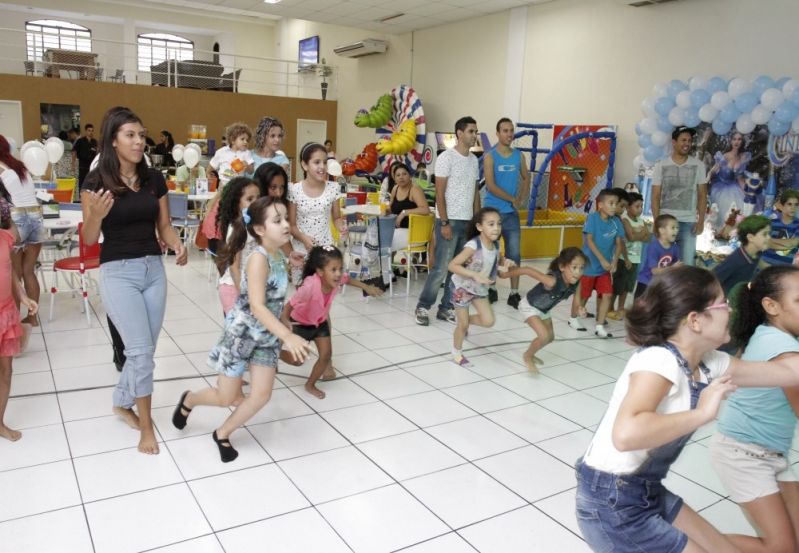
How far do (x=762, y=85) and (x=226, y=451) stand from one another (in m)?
6.43

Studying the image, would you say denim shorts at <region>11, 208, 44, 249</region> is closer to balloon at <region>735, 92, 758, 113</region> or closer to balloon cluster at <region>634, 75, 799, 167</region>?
balloon cluster at <region>634, 75, 799, 167</region>

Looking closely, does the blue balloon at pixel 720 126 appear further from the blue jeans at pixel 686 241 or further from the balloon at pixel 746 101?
the blue jeans at pixel 686 241

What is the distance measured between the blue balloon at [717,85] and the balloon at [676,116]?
0.37 m

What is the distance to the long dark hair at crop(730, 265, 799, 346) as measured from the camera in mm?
2053

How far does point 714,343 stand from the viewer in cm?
167

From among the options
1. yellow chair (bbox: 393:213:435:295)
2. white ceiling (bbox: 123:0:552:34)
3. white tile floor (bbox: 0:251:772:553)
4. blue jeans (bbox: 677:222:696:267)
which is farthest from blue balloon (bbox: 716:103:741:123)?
white ceiling (bbox: 123:0:552:34)

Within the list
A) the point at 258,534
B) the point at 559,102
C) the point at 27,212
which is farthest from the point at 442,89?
the point at 258,534

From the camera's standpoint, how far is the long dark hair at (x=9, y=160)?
400cm

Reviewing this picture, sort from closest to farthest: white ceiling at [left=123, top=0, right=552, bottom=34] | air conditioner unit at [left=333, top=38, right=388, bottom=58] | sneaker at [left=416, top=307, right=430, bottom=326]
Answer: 1. sneaker at [left=416, top=307, right=430, bottom=326]
2. white ceiling at [left=123, top=0, right=552, bottom=34]
3. air conditioner unit at [left=333, top=38, right=388, bottom=58]

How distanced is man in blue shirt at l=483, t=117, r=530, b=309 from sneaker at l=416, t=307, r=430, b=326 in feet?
3.34

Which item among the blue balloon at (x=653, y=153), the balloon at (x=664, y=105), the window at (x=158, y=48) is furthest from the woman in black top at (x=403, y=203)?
the window at (x=158, y=48)

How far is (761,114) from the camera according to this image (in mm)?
6461

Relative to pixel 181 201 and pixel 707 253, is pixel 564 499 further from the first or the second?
pixel 181 201

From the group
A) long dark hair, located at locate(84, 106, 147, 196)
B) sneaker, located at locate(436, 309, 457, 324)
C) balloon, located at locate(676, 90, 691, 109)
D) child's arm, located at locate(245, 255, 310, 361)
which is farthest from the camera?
balloon, located at locate(676, 90, 691, 109)
